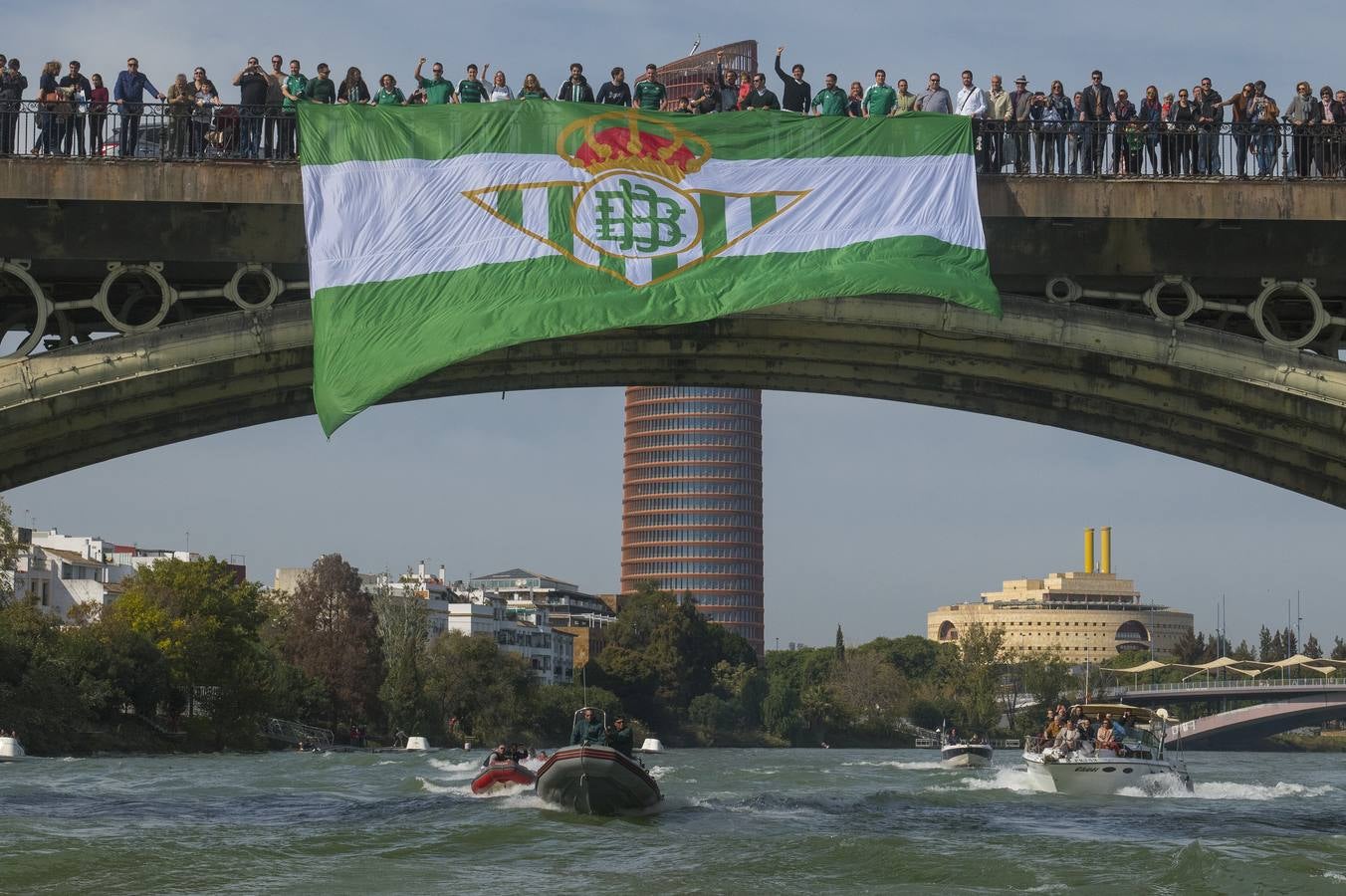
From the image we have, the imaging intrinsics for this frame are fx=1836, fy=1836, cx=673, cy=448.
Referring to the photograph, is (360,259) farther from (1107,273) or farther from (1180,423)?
Result: (1180,423)

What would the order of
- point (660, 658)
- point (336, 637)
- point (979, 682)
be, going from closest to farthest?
point (336, 637), point (660, 658), point (979, 682)

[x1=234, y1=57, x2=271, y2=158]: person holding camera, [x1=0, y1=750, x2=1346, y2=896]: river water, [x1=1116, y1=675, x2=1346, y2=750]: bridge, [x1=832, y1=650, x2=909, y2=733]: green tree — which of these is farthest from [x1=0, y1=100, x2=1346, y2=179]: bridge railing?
[x1=832, y1=650, x2=909, y2=733]: green tree

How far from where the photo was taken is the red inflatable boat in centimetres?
4228

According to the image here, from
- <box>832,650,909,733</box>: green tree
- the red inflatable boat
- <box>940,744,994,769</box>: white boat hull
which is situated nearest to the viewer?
the red inflatable boat

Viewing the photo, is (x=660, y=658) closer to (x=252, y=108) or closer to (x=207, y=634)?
(x=207, y=634)

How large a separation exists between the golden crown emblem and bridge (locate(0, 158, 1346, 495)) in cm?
209

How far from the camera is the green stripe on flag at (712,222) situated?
21.6 meters

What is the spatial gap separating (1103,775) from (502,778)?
14812mm

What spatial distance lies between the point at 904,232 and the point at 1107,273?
10.5 ft

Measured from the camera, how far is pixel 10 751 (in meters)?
59.1

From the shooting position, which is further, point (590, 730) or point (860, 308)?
point (590, 730)

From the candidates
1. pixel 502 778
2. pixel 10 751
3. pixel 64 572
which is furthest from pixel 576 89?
pixel 64 572

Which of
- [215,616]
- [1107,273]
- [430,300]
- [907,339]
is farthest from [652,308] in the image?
[215,616]

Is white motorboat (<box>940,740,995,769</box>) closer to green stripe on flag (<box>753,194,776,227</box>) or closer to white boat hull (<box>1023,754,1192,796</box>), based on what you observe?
white boat hull (<box>1023,754,1192,796</box>)
